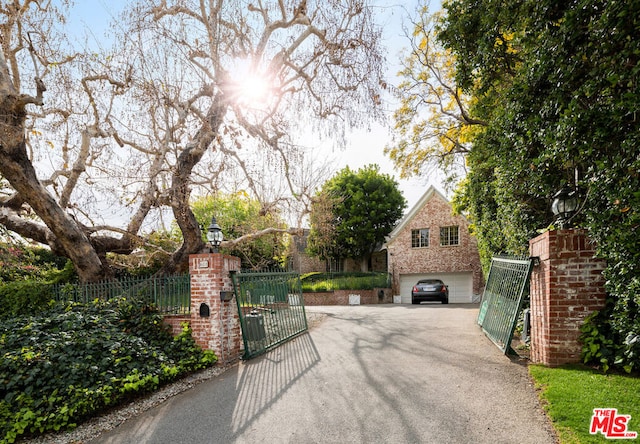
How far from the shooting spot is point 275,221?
1132 centimetres

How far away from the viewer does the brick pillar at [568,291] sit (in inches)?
171

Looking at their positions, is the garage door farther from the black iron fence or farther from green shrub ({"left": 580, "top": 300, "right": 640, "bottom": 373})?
the black iron fence

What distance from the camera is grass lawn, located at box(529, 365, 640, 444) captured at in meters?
3.02

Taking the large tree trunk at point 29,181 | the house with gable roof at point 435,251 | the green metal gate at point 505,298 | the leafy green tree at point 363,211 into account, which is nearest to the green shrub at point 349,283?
the house with gable roof at point 435,251

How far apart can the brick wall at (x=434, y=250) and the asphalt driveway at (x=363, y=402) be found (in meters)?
15.0

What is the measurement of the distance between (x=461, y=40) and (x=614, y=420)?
5650 mm

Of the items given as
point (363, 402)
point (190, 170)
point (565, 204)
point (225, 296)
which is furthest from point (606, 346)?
point (190, 170)

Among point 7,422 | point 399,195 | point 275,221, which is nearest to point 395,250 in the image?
point 399,195

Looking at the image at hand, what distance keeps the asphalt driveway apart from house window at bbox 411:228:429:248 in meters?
15.5

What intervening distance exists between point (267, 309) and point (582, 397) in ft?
18.0

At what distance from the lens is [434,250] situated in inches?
834

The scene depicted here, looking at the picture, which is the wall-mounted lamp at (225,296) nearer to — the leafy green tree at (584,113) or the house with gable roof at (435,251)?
the leafy green tree at (584,113)

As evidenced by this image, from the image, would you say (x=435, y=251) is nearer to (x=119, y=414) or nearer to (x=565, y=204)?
(x=565, y=204)

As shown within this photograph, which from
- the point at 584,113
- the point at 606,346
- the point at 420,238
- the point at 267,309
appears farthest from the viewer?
the point at 420,238
